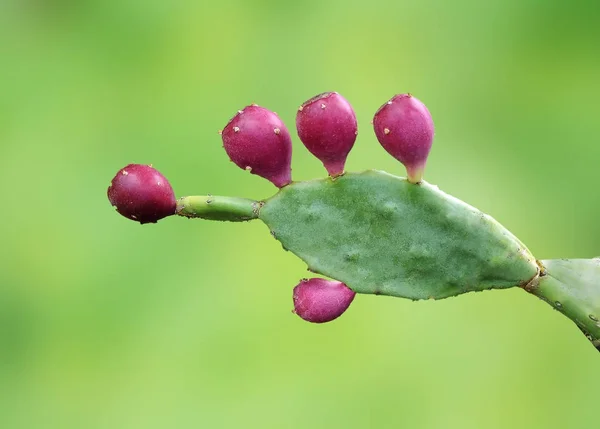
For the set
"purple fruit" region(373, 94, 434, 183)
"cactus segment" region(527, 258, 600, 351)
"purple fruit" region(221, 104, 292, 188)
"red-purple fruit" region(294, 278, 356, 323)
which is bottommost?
"red-purple fruit" region(294, 278, 356, 323)

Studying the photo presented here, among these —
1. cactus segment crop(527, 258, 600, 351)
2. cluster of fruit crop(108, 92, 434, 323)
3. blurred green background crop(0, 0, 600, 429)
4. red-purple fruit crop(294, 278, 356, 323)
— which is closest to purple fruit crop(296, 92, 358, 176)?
cluster of fruit crop(108, 92, 434, 323)

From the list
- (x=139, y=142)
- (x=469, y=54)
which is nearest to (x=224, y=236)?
(x=139, y=142)

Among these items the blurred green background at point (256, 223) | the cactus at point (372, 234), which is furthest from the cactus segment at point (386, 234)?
the blurred green background at point (256, 223)

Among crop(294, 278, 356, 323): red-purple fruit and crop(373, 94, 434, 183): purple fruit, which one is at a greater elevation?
crop(373, 94, 434, 183): purple fruit

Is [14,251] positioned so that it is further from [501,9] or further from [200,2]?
[501,9]

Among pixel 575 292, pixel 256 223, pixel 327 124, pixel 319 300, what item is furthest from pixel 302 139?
pixel 256 223

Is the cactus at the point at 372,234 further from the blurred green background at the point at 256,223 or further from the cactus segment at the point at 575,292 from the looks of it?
the blurred green background at the point at 256,223

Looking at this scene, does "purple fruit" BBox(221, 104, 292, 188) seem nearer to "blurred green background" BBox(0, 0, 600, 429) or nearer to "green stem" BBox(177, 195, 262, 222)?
"green stem" BBox(177, 195, 262, 222)
